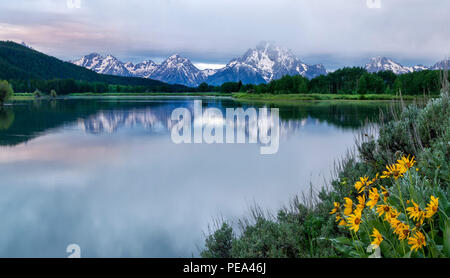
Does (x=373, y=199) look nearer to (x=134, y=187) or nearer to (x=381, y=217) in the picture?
(x=381, y=217)

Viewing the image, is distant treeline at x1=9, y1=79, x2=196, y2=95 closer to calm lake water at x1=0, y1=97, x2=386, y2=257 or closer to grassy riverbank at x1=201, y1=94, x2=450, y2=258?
calm lake water at x1=0, y1=97, x2=386, y2=257

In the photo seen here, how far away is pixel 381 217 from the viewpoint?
153 inches

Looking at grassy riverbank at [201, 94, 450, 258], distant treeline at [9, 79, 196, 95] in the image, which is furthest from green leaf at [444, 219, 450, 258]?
distant treeline at [9, 79, 196, 95]

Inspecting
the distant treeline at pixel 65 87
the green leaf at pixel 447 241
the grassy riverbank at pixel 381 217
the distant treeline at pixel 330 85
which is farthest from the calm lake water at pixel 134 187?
the distant treeline at pixel 65 87

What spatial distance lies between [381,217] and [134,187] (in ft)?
32.8

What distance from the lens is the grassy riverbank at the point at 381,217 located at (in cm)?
303

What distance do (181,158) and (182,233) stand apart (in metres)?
9.70

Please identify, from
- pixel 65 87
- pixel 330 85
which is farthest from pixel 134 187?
pixel 65 87

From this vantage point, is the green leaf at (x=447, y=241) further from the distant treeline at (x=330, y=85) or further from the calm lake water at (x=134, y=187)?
the distant treeline at (x=330, y=85)

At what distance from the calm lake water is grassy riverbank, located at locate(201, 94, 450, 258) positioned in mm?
1374

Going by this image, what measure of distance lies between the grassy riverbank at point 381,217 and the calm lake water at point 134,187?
1.37 m

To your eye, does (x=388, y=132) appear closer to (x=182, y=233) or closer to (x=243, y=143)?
(x=182, y=233)
